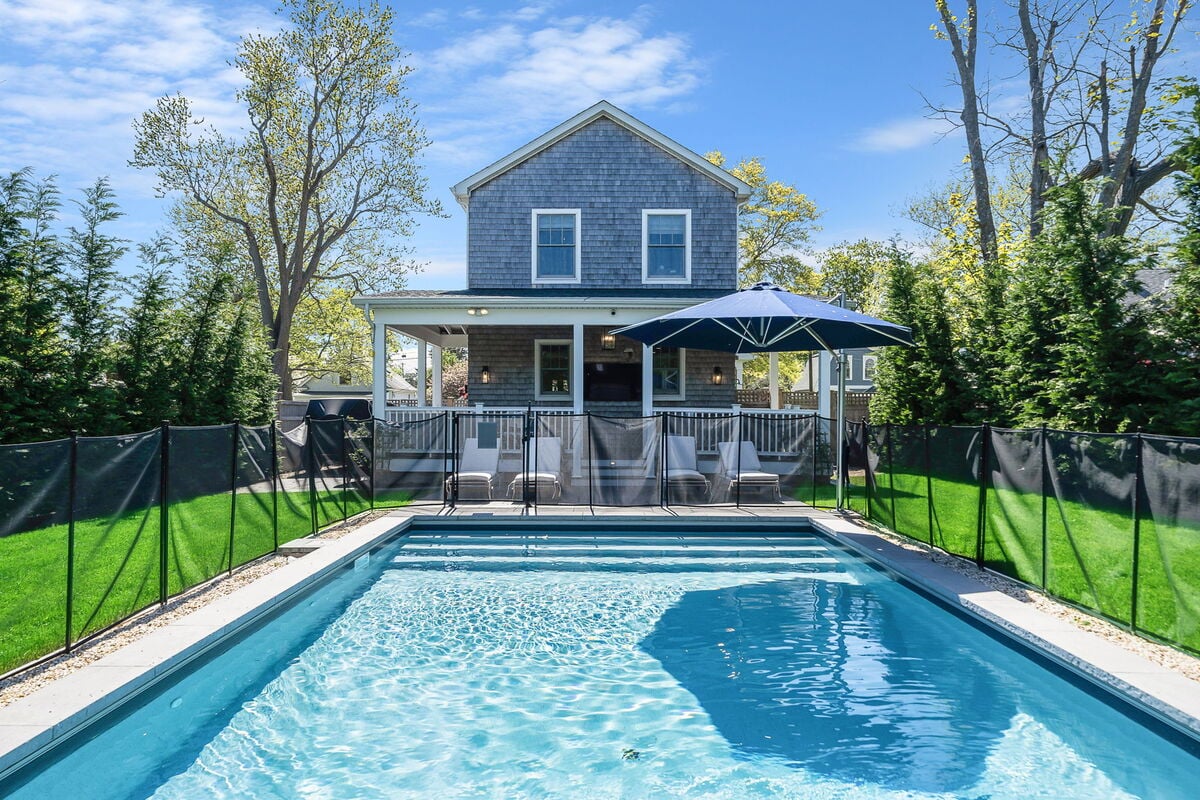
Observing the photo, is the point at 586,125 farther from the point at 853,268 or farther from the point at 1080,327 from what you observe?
the point at 853,268

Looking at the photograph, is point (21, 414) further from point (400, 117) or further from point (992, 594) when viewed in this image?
point (400, 117)

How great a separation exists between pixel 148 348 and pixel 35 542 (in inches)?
Result: 318

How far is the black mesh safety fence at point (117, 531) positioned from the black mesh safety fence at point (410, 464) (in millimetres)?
5371

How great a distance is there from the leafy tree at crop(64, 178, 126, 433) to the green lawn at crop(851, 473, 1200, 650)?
442 inches

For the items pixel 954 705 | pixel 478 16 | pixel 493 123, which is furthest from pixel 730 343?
pixel 493 123

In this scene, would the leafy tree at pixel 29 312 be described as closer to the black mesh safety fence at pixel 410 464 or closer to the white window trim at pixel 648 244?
the black mesh safety fence at pixel 410 464

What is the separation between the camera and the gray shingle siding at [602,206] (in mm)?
17094

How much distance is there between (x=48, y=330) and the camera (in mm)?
9938

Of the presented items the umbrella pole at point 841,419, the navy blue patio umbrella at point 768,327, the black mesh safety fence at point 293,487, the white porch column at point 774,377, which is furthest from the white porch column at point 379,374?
the white porch column at point 774,377

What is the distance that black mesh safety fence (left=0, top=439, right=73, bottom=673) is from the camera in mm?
4371

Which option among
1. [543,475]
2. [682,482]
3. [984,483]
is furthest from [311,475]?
[984,483]

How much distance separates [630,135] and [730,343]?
7.94 meters

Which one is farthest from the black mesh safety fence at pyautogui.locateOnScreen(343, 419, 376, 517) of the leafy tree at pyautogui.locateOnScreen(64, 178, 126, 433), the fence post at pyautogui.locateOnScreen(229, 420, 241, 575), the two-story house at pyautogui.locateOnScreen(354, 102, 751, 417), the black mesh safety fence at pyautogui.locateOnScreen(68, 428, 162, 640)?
the two-story house at pyautogui.locateOnScreen(354, 102, 751, 417)

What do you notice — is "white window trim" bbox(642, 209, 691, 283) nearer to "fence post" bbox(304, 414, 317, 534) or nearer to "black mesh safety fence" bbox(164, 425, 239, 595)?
"fence post" bbox(304, 414, 317, 534)
